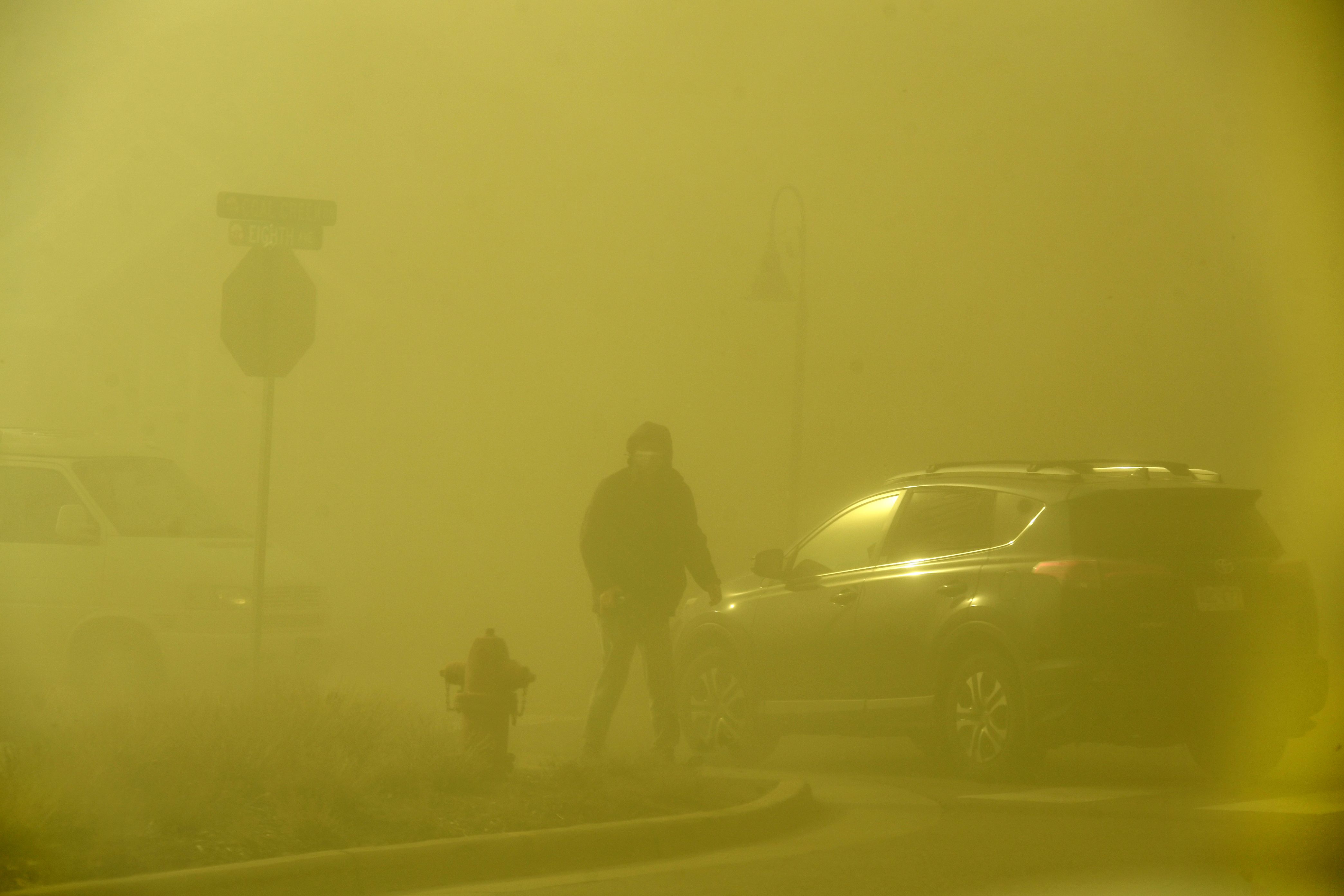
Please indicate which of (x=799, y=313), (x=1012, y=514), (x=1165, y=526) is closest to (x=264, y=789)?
(x=1012, y=514)

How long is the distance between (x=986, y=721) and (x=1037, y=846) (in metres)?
2.11

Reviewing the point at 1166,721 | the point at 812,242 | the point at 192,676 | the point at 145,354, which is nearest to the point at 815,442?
the point at 812,242

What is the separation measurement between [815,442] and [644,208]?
7.59m

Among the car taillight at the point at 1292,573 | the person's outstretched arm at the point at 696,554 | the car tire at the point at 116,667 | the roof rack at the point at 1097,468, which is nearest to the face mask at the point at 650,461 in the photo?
the person's outstretched arm at the point at 696,554

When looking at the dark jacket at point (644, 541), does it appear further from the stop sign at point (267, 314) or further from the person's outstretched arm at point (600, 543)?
the stop sign at point (267, 314)

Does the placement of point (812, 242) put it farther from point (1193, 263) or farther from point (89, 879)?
point (89, 879)

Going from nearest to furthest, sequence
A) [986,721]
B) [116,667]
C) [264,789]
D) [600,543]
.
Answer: [264,789] → [986,721] → [600,543] → [116,667]

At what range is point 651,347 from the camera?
1467 inches

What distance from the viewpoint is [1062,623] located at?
8.61 metres

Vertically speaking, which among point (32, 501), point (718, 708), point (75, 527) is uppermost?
point (32, 501)

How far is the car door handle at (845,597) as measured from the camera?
10.0m

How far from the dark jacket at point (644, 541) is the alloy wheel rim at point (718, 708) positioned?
1.10 metres

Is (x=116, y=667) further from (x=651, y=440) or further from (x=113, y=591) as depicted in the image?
(x=651, y=440)

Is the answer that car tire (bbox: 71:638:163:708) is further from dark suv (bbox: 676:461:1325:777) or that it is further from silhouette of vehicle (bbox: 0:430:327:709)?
dark suv (bbox: 676:461:1325:777)
